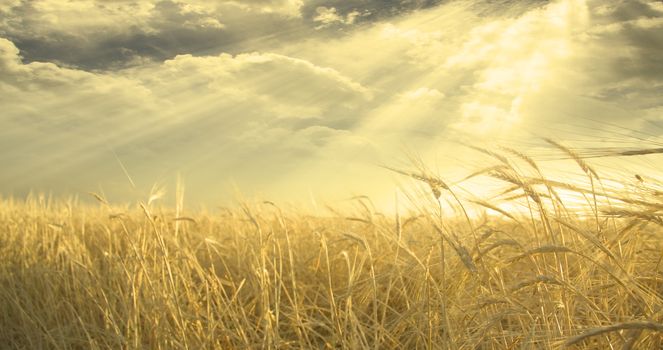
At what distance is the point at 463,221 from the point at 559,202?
2519 millimetres

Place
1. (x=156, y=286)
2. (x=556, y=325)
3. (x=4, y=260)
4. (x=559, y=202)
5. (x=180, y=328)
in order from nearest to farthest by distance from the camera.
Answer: (x=556, y=325) < (x=180, y=328) < (x=559, y=202) < (x=156, y=286) < (x=4, y=260)

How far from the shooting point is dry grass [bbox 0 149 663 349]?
5.36ft

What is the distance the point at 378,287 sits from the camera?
2.77m

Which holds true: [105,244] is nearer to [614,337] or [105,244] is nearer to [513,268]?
[513,268]

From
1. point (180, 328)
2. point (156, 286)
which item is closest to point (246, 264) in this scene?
point (156, 286)

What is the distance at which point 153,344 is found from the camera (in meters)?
2.37

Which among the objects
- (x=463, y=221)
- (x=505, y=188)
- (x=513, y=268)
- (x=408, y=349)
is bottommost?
(x=463, y=221)

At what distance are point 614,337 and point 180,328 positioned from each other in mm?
1587

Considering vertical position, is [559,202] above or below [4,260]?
above

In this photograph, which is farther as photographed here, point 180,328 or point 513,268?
point 513,268

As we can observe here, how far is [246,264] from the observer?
3.13 meters

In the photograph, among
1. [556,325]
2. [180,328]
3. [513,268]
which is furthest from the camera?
[513,268]

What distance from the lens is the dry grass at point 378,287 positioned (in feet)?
5.36

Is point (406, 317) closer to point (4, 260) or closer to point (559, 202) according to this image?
point (559, 202)
